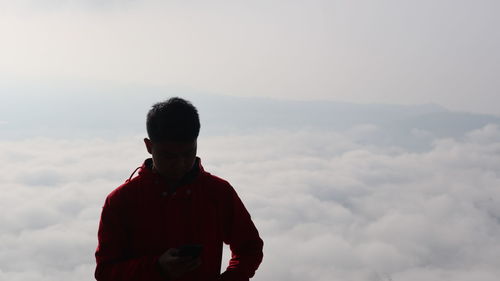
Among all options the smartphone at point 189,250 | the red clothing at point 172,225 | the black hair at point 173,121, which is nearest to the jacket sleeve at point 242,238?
the red clothing at point 172,225

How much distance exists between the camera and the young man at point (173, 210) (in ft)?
9.01

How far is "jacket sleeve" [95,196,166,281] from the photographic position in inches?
99.5

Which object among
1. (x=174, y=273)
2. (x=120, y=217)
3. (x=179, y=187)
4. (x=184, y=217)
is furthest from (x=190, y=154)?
(x=174, y=273)

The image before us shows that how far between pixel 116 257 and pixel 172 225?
383 millimetres

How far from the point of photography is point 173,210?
9.27 ft

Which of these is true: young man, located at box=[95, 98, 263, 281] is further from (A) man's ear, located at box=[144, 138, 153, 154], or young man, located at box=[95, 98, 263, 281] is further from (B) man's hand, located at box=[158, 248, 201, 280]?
(B) man's hand, located at box=[158, 248, 201, 280]

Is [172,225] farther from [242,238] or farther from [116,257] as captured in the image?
[242,238]

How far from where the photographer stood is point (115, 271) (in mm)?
2580

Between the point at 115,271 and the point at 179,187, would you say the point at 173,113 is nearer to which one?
the point at 179,187

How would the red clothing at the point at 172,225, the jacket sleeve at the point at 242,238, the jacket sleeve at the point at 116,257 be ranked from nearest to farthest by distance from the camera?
the jacket sleeve at the point at 116,257 → the red clothing at the point at 172,225 → the jacket sleeve at the point at 242,238

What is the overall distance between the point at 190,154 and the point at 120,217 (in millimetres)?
587

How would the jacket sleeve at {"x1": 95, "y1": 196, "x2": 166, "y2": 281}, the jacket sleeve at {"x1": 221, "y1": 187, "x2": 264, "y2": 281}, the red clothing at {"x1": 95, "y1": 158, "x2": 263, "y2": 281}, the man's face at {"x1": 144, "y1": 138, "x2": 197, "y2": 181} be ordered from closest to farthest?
the jacket sleeve at {"x1": 95, "y1": 196, "x2": 166, "y2": 281}
the red clothing at {"x1": 95, "y1": 158, "x2": 263, "y2": 281}
the man's face at {"x1": 144, "y1": 138, "x2": 197, "y2": 181}
the jacket sleeve at {"x1": 221, "y1": 187, "x2": 264, "y2": 281}

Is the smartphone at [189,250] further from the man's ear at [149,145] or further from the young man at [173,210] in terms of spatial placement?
the man's ear at [149,145]

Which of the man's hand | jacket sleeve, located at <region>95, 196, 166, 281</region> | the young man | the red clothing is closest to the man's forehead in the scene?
the young man
